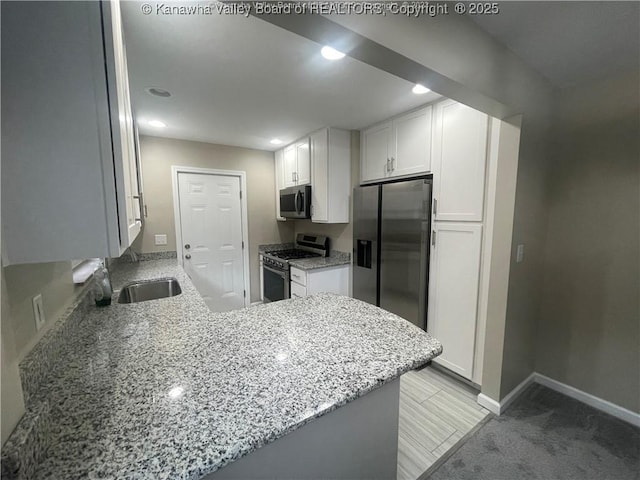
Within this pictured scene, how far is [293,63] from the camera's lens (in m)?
1.55

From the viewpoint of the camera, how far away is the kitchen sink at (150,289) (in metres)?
2.05

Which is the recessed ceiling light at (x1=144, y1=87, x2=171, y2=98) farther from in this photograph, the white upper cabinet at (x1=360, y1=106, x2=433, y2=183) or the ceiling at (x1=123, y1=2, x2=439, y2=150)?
the white upper cabinet at (x1=360, y1=106, x2=433, y2=183)

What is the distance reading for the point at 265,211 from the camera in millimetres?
3791

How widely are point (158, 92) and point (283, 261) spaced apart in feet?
6.50

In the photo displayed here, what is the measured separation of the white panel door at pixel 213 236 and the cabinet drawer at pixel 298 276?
108cm

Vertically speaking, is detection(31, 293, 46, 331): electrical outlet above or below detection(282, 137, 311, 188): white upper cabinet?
below

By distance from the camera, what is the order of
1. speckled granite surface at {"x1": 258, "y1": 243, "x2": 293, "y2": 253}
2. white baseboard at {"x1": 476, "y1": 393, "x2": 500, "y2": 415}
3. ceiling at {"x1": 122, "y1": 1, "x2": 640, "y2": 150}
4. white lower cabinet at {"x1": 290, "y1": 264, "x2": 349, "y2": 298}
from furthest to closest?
speckled granite surface at {"x1": 258, "y1": 243, "x2": 293, "y2": 253} → white lower cabinet at {"x1": 290, "y1": 264, "x2": 349, "y2": 298} → white baseboard at {"x1": 476, "y1": 393, "x2": 500, "y2": 415} → ceiling at {"x1": 122, "y1": 1, "x2": 640, "y2": 150}

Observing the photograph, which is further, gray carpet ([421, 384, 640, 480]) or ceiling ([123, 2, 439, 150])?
gray carpet ([421, 384, 640, 480])

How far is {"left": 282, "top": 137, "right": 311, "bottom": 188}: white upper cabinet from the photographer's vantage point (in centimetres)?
308

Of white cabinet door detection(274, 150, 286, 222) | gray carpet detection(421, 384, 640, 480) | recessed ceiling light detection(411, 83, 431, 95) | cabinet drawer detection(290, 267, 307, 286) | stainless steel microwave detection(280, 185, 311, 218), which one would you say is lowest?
gray carpet detection(421, 384, 640, 480)

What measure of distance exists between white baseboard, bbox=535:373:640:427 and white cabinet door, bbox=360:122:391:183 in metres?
2.25

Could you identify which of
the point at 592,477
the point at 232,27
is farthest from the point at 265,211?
the point at 592,477

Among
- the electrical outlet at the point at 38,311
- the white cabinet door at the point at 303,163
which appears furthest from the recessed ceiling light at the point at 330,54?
the electrical outlet at the point at 38,311

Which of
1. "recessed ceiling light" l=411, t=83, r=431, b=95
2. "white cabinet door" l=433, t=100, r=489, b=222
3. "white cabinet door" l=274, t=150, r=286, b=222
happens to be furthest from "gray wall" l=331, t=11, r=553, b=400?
"white cabinet door" l=274, t=150, r=286, b=222
